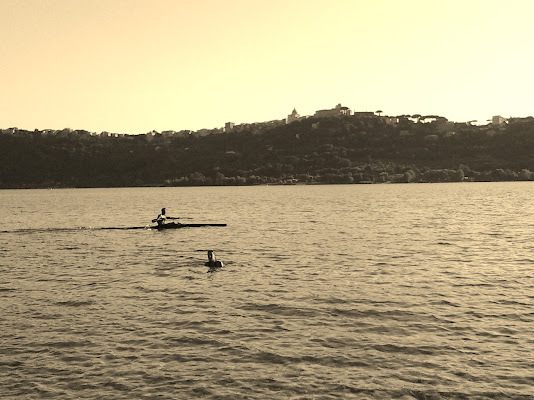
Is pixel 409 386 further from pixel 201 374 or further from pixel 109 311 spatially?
pixel 109 311

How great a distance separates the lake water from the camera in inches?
786

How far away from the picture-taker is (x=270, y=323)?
1092 inches

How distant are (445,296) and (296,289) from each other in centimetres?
951

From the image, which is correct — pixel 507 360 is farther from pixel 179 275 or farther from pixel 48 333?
pixel 179 275

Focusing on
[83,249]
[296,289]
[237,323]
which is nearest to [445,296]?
[296,289]

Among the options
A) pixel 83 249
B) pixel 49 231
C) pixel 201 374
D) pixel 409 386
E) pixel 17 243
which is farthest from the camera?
pixel 49 231

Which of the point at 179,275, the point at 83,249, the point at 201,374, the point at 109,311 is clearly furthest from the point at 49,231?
the point at 201,374

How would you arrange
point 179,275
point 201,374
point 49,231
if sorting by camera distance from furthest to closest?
point 49,231, point 179,275, point 201,374

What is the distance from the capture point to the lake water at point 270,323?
1997 centimetres

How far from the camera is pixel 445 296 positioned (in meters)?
33.8

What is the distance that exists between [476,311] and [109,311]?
20657mm

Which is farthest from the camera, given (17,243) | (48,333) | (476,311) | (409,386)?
(17,243)

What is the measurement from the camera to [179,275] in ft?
138

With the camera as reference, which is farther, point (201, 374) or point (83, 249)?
point (83, 249)
